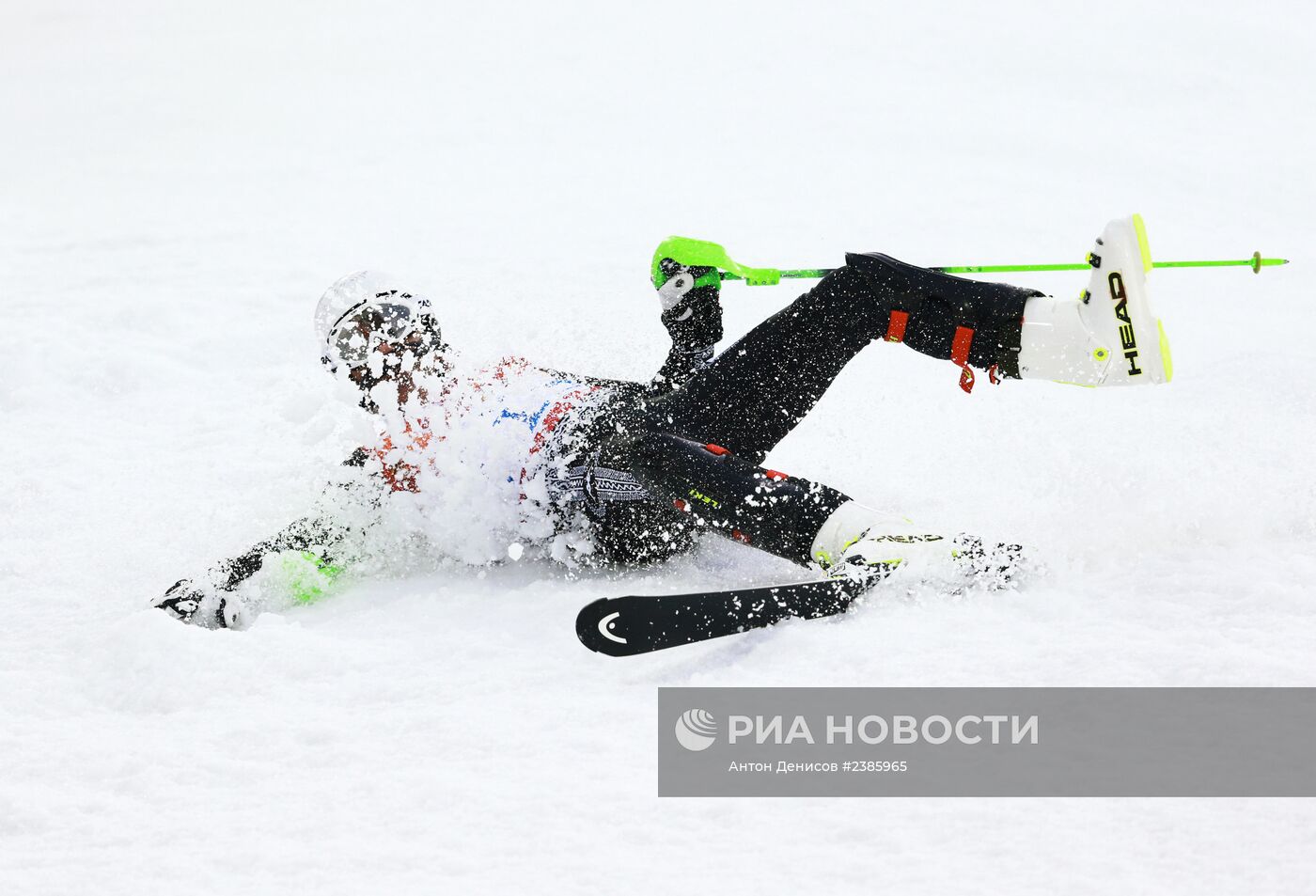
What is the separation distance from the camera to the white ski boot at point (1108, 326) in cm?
238

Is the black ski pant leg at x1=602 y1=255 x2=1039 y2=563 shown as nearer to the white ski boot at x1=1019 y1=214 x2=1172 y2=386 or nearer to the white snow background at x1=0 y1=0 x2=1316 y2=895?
the white ski boot at x1=1019 y1=214 x2=1172 y2=386

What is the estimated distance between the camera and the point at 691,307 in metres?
3.14

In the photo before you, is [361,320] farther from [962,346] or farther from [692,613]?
[962,346]

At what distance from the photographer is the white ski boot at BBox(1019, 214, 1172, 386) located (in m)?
2.38

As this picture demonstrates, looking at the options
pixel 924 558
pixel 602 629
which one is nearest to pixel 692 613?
pixel 602 629

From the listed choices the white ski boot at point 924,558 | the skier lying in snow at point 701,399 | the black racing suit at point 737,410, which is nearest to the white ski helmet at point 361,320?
the skier lying in snow at point 701,399

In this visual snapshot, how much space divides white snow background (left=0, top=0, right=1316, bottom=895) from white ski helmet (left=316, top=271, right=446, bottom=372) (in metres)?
0.22

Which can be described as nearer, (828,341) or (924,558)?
(924,558)

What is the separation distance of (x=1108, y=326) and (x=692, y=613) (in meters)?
1.06

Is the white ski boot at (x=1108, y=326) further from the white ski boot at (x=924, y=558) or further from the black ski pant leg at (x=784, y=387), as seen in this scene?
the white ski boot at (x=924, y=558)

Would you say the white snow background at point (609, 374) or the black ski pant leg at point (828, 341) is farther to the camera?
the black ski pant leg at point (828, 341)

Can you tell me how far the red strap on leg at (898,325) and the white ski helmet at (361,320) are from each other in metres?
1.39

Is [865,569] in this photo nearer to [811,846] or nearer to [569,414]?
[811,846]

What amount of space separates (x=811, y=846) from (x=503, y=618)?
49.7 inches
